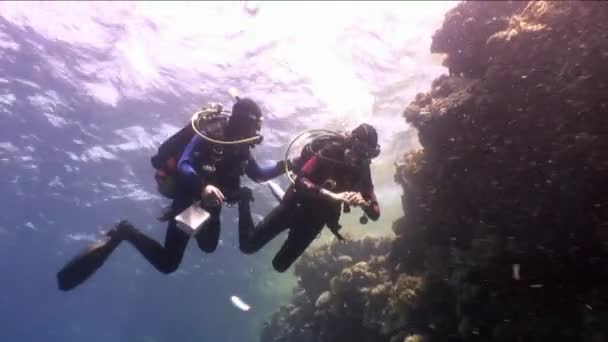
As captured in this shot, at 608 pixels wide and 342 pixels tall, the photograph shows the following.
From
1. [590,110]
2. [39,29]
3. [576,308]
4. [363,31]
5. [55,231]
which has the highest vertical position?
[363,31]

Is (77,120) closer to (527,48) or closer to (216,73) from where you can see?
(216,73)

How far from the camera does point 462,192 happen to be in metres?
10.0

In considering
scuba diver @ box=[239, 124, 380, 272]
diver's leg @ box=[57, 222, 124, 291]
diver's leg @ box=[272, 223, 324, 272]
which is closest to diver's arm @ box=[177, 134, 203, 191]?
scuba diver @ box=[239, 124, 380, 272]

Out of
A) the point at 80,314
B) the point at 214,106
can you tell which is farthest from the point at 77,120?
the point at 80,314

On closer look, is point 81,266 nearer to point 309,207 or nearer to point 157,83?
point 309,207

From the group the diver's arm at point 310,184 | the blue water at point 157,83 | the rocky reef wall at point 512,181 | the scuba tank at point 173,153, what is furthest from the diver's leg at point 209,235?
the blue water at point 157,83

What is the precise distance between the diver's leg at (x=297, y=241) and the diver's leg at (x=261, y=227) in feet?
0.76

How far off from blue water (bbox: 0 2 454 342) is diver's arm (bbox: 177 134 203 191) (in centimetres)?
871

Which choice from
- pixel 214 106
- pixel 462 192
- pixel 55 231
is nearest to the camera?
pixel 214 106

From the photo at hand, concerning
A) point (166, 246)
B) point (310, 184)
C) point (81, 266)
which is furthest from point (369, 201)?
point (81, 266)

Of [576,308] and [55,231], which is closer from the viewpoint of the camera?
[576,308]

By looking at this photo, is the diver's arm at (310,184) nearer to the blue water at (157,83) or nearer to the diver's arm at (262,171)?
the diver's arm at (262,171)

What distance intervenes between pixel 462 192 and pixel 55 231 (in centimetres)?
3467

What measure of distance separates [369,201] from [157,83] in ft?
47.0
